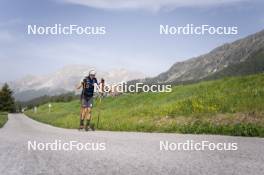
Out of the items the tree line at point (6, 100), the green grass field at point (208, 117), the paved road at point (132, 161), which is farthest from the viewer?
the tree line at point (6, 100)

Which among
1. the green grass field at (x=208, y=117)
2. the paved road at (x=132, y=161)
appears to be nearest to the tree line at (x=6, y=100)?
the green grass field at (x=208, y=117)

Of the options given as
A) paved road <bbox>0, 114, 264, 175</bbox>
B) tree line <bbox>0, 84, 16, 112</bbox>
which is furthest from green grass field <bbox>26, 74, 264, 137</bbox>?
tree line <bbox>0, 84, 16, 112</bbox>

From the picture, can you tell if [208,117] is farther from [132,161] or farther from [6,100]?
[6,100]

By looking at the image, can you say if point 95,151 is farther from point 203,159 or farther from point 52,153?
point 203,159

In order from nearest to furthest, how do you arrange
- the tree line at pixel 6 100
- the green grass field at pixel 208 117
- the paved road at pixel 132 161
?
1. the paved road at pixel 132 161
2. the green grass field at pixel 208 117
3. the tree line at pixel 6 100

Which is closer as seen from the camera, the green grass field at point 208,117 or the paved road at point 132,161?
the paved road at point 132,161

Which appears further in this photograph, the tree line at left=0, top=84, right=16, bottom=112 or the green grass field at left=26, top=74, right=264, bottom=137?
the tree line at left=0, top=84, right=16, bottom=112

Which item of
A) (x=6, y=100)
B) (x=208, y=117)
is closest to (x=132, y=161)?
(x=208, y=117)

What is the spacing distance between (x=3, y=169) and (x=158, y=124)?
13438 millimetres

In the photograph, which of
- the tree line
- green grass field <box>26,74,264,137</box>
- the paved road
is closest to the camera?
the paved road

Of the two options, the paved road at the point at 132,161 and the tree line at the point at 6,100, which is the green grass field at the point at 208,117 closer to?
the paved road at the point at 132,161

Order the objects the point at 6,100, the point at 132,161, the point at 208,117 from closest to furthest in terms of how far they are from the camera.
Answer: the point at 132,161 → the point at 208,117 → the point at 6,100

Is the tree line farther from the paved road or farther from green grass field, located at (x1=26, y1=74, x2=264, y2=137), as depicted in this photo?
the paved road

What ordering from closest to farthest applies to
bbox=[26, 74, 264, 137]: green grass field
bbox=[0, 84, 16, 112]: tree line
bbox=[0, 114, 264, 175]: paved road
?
bbox=[0, 114, 264, 175]: paved road < bbox=[26, 74, 264, 137]: green grass field < bbox=[0, 84, 16, 112]: tree line
